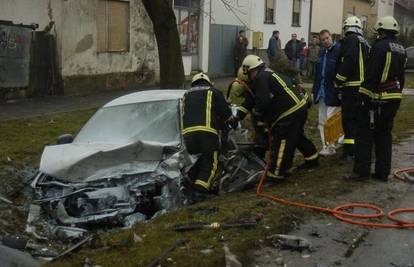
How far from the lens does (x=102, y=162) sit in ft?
20.7

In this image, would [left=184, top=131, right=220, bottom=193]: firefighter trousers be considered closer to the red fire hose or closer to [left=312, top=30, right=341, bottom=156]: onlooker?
the red fire hose

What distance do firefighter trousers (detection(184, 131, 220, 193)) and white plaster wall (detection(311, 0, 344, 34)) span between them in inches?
1194

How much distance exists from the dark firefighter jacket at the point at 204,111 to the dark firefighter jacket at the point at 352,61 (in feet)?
5.65

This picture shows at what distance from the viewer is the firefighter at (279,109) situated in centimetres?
740

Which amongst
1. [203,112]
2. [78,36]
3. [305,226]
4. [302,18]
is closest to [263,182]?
[203,112]

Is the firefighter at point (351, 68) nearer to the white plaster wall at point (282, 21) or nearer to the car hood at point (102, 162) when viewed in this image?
the car hood at point (102, 162)

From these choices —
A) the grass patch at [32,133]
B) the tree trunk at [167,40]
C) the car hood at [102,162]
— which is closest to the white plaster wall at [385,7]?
the tree trunk at [167,40]

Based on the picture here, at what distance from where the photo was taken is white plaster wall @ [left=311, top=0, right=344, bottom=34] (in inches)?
1431

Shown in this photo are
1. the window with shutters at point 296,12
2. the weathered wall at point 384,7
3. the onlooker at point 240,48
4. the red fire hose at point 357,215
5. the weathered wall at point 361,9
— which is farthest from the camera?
the weathered wall at point 384,7

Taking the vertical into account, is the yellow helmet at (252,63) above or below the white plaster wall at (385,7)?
below

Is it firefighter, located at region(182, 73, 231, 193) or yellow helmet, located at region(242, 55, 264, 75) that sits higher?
yellow helmet, located at region(242, 55, 264, 75)

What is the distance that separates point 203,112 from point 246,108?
888mm

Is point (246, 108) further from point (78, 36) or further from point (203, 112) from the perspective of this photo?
point (78, 36)

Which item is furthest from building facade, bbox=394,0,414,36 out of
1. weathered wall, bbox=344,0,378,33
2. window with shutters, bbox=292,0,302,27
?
window with shutters, bbox=292,0,302,27
